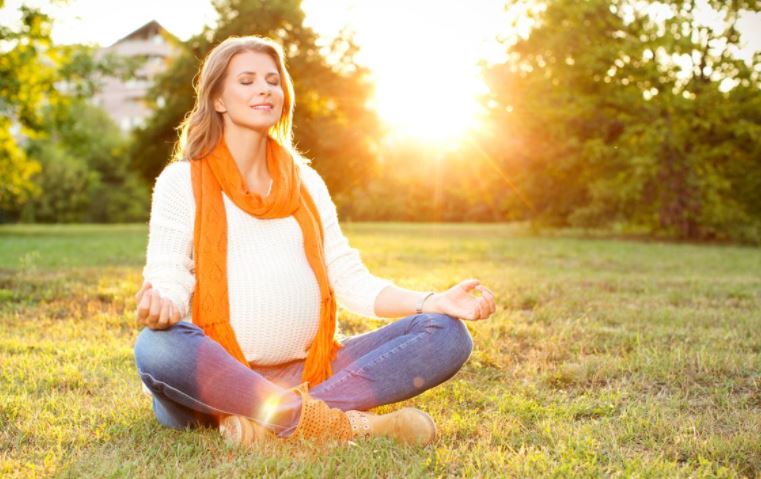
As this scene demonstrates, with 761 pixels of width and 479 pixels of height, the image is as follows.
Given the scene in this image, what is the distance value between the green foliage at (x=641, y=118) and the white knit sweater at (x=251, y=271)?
16420 mm

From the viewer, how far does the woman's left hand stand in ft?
9.64

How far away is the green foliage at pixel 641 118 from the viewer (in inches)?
744

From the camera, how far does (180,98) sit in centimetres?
2612

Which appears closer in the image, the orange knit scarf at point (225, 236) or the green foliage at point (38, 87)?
the orange knit scarf at point (225, 236)

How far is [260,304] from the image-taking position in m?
2.99

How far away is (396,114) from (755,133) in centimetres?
1301

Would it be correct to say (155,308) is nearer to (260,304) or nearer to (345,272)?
(260,304)

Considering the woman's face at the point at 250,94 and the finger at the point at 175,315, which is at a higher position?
the woman's face at the point at 250,94

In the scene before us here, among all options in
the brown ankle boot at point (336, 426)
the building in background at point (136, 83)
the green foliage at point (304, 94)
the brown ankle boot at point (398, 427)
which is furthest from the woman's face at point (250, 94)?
the building in background at point (136, 83)

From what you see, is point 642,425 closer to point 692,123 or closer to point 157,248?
point 157,248

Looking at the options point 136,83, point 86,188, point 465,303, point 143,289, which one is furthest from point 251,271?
point 136,83

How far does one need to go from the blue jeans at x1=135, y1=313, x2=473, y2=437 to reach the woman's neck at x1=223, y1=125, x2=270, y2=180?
2.85 feet

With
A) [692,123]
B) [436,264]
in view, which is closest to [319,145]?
[692,123]

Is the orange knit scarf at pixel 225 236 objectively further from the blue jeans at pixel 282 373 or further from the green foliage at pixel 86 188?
the green foliage at pixel 86 188
